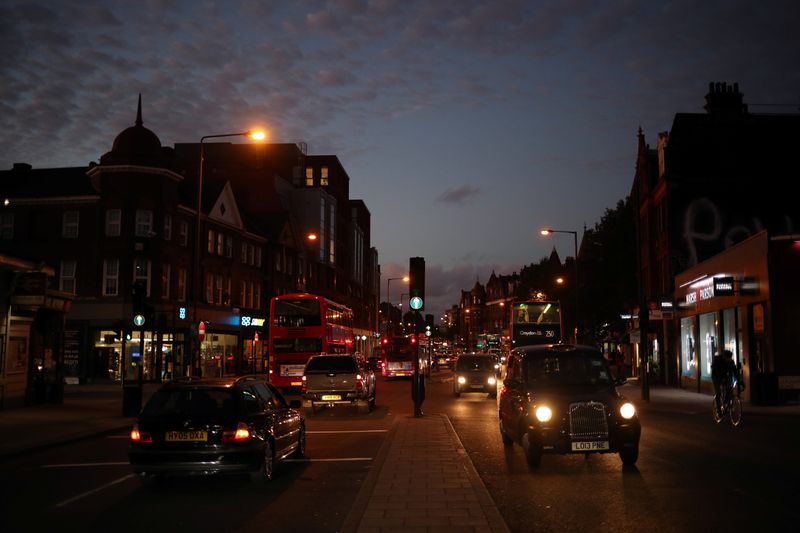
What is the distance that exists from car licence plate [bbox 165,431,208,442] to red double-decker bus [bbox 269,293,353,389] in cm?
2247

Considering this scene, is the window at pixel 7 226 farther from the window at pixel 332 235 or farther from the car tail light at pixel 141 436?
the car tail light at pixel 141 436

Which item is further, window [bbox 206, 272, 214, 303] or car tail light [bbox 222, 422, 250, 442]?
window [bbox 206, 272, 214, 303]

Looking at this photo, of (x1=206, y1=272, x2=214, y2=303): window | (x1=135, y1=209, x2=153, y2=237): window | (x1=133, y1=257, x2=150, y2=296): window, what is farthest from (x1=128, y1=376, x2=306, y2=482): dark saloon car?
(x1=206, y1=272, x2=214, y2=303): window

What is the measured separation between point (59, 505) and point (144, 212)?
124ft

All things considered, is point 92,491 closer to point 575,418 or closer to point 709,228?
point 575,418

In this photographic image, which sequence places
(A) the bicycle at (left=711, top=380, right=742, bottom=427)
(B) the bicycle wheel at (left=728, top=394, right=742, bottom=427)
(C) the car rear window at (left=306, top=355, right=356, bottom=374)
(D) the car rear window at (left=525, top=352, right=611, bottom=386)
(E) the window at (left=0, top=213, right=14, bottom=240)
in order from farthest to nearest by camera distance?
(E) the window at (left=0, top=213, right=14, bottom=240), (C) the car rear window at (left=306, top=355, right=356, bottom=374), (A) the bicycle at (left=711, top=380, right=742, bottom=427), (B) the bicycle wheel at (left=728, top=394, right=742, bottom=427), (D) the car rear window at (left=525, top=352, right=611, bottom=386)

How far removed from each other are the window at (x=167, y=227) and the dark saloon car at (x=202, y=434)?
3673 centimetres

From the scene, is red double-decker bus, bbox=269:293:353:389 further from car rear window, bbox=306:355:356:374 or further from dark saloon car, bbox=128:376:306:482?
dark saloon car, bbox=128:376:306:482

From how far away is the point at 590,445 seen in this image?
11.5 meters

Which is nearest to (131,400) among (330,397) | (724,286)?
(330,397)

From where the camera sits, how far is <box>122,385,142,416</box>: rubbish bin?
22.2m

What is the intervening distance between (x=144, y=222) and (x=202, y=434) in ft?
123

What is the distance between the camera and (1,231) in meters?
46.5

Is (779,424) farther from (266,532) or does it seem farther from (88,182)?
(88,182)
